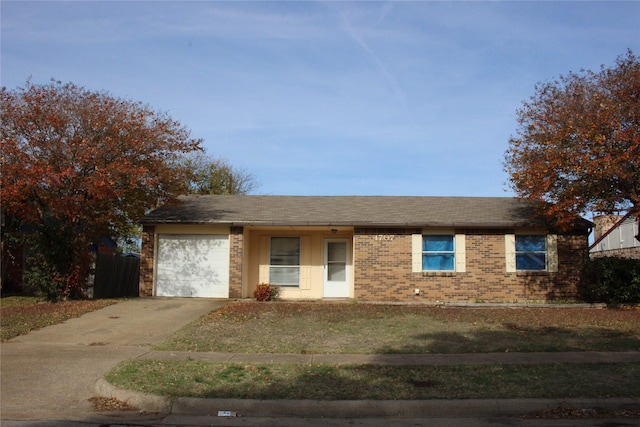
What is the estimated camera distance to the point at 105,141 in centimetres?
1595

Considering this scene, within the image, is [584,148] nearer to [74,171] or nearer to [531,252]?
[531,252]

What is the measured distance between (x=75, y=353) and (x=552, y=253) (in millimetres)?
14323

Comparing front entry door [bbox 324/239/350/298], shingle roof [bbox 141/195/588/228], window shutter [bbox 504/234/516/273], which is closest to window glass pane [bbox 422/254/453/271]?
shingle roof [bbox 141/195/588/228]

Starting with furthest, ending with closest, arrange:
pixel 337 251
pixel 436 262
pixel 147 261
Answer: pixel 337 251 < pixel 147 261 < pixel 436 262

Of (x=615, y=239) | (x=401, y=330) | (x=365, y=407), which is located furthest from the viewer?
(x=615, y=239)

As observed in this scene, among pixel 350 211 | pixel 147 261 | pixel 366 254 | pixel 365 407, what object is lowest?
pixel 365 407

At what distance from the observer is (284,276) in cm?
1944

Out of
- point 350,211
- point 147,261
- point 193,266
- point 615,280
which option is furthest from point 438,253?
point 147,261

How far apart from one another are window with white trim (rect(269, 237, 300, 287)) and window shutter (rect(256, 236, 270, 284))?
138mm

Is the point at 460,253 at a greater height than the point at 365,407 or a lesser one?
greater

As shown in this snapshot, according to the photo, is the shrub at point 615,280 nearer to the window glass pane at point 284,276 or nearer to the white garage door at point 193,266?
the window glass pane at point 284,276

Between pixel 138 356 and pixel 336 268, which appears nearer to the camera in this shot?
pixel 138 356

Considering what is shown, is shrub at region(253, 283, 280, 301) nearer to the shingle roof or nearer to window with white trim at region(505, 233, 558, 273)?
the shingle roof

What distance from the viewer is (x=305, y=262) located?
19422 millimetres
